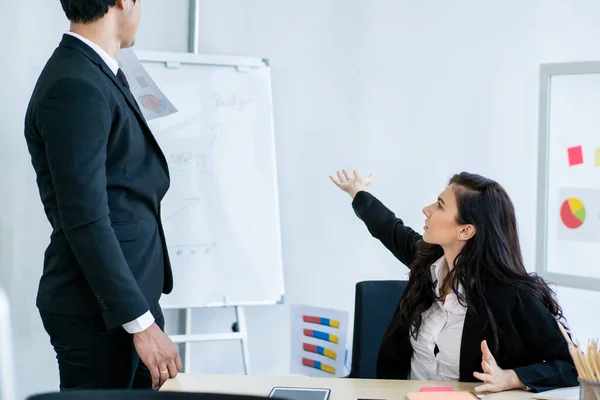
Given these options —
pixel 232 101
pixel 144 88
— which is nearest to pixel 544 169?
pixel 232 101

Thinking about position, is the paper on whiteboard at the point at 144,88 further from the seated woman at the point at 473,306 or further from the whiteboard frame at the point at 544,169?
the whiteboard frame at the point at 544,169

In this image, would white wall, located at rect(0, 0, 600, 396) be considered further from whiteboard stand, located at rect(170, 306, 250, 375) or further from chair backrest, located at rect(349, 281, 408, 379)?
chair backrest, located at rect(349, 281, 408, 379)

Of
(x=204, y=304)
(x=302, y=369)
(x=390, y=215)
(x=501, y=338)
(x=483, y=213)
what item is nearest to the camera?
(x=501, y=338)

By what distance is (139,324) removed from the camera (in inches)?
67.3

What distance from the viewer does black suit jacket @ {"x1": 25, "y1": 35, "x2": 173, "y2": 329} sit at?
1.66 m

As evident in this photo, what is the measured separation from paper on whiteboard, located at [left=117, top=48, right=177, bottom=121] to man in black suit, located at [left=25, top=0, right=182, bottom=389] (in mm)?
645

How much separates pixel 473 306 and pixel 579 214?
4.25 ft

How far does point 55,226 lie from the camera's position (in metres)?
1.81

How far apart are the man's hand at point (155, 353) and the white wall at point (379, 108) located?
174cm

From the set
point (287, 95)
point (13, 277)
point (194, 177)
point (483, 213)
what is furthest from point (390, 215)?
point (13, 277)

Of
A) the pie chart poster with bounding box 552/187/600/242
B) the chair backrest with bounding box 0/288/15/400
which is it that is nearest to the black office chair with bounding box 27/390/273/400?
the chair backrest with bounding box 0/288/15/400

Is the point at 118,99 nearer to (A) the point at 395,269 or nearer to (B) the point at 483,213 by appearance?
(B) the point at 483,213

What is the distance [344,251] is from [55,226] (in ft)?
6.57

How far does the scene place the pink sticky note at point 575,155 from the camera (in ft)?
10.0
